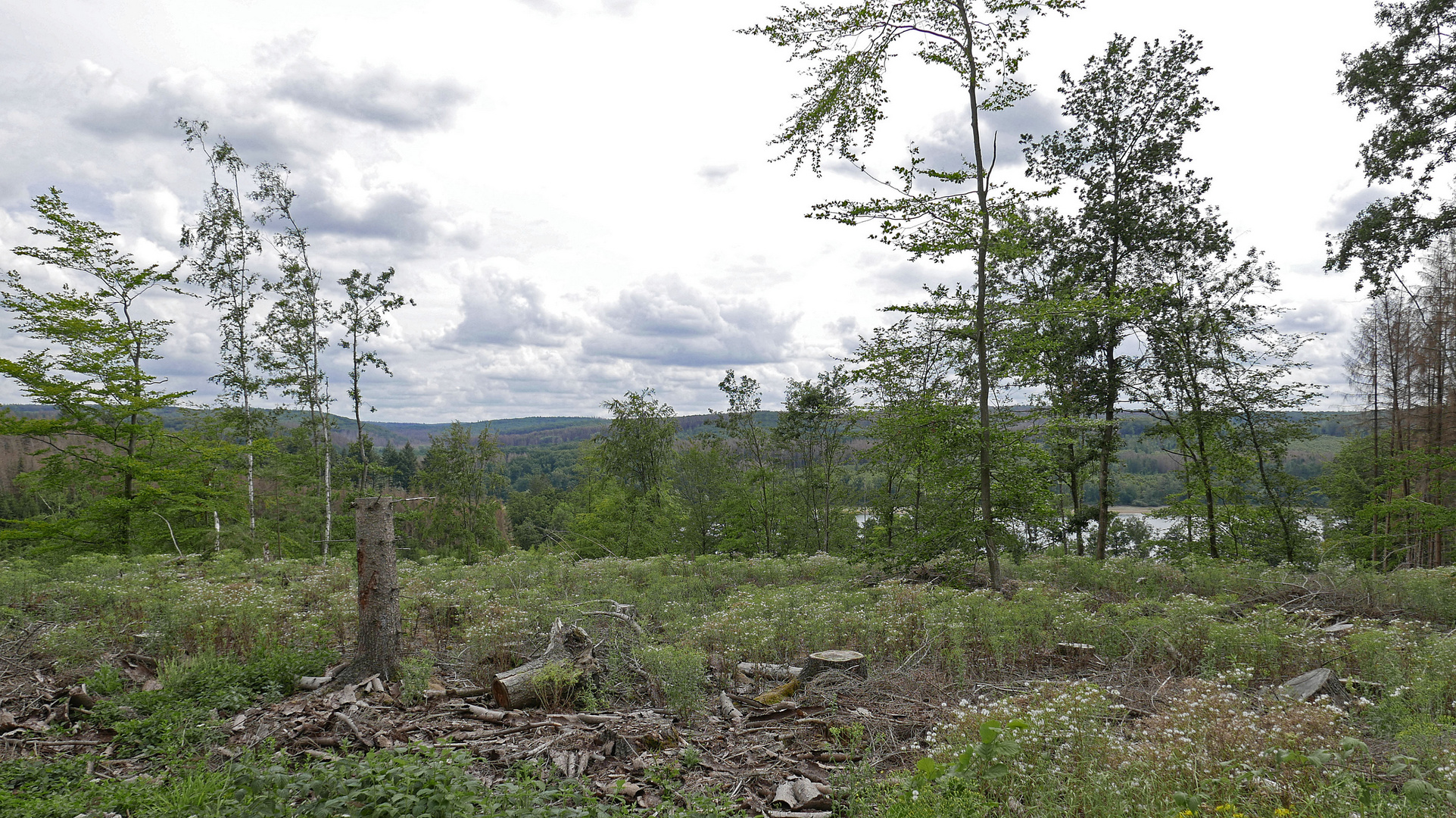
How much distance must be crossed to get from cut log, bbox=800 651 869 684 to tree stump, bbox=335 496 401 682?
398cm

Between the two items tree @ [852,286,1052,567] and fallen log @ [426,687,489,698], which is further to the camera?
tree @ [852,286,1052,567]

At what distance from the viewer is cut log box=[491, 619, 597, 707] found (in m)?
5.49

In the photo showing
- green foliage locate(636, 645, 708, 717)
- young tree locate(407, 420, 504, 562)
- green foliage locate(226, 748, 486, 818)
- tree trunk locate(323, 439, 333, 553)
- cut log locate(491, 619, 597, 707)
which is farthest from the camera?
young tree locate(407, 420, 504, 562)

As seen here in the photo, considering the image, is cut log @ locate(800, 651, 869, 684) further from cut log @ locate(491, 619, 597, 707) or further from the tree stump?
the tree stump

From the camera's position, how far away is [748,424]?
1026 inches

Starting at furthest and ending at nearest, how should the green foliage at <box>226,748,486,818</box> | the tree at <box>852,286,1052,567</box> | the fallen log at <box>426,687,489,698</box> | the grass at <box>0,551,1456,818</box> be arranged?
the tree at <box>852,286,1052,567</box>, the fallen log at <box>426,687,489,698</box>, the grass at <box>0,551,1456,818</box>, the green foliage at <box>226,748,486,818</box>

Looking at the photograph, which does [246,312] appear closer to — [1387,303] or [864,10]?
[864,10]

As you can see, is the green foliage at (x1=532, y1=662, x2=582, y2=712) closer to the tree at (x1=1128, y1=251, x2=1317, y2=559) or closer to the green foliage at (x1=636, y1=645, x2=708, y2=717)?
the green foliage at (x1=636, y1=645, x2=708, y2=717)

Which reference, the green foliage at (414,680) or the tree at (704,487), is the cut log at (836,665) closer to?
the green foliage at (414,680)

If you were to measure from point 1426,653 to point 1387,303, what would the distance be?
22531mm

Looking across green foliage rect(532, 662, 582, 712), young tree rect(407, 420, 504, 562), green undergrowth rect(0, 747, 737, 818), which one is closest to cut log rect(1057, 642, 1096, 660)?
green undergrowth rect(0, 747, 737, 818)

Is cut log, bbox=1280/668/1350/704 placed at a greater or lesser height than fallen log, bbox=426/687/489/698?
greater

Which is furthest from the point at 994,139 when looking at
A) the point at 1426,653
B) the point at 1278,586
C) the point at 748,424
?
the point at 748,424

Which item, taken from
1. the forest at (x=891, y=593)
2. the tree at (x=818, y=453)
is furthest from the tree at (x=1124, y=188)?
the tree at (x=818, y=453)
